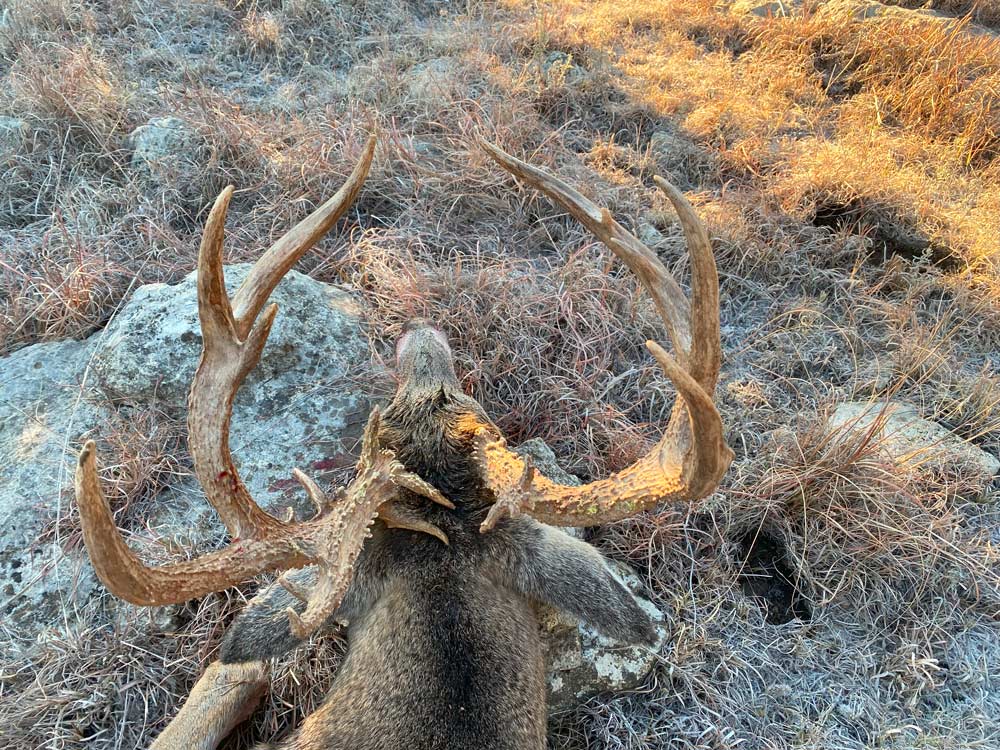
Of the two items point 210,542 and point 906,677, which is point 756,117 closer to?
point 906,677

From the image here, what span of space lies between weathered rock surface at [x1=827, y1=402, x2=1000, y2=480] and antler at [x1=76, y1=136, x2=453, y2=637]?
223 cm

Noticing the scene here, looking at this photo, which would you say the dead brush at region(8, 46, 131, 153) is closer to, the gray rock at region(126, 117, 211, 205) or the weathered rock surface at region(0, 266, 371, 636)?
the gray rock at region(126, 117, 211, 205)

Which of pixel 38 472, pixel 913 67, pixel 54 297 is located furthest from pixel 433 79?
pixel 913 67

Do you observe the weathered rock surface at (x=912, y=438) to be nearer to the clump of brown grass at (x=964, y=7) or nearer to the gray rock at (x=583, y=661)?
the gray rock at (x=583, y=661)

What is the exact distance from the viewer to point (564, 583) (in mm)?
2529

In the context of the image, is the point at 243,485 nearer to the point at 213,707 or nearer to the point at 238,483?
the point at 238,483

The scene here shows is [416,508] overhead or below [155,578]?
below

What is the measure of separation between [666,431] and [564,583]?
755mm

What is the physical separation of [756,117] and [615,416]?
3.04 m

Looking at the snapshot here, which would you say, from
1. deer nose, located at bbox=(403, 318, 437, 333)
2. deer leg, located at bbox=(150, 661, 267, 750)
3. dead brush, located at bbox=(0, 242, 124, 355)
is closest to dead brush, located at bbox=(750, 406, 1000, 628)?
deer nose, located at bbox=(403, 318, 437, 333)

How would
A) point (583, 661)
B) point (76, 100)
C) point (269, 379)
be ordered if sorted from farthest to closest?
1. point (76, 100)
2. point (269, 379)
3. point (583, 661)

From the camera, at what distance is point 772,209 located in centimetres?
439

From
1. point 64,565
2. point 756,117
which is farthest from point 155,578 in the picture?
point 756,117

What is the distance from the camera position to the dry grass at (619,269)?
2.77 metres
